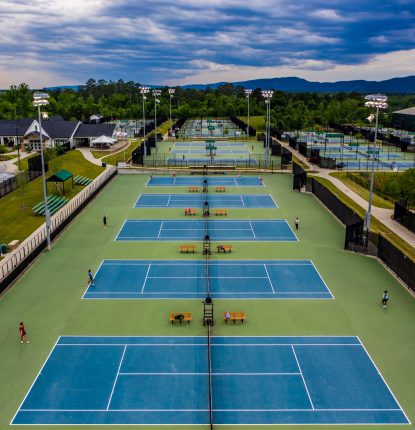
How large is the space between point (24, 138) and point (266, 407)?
259ft

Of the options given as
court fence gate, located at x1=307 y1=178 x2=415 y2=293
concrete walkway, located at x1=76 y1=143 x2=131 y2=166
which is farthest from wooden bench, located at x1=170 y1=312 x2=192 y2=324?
concrete walkway, located at x1=76 y1=143 x2=131 y2=166

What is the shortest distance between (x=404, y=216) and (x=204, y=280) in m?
20.5

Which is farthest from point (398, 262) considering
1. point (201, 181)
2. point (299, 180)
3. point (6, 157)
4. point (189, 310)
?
point (6, 157)

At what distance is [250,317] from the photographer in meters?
26.2

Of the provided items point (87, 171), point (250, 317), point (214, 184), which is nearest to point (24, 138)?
point (87, 171)

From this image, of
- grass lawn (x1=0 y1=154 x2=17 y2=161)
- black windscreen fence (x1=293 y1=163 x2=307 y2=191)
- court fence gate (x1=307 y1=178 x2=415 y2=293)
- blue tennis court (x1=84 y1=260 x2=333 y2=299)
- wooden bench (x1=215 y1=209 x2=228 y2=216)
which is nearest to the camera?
blue tennis court (x1=84 y1=260 x2=333 y2=299)

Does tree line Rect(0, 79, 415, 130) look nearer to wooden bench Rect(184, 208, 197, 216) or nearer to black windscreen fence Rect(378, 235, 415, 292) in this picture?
wooden bench Rect(184, 208, 197, 216)

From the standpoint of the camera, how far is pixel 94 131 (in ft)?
305

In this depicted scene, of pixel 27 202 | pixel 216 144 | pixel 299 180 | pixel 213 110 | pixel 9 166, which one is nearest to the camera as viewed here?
pixel 27 202

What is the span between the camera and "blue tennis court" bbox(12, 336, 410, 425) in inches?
728

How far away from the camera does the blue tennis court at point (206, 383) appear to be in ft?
60.6

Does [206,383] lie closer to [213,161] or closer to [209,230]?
[209,230]

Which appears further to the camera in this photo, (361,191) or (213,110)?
(213,110)

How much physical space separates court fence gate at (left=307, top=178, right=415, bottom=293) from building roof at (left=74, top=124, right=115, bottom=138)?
187 feet
